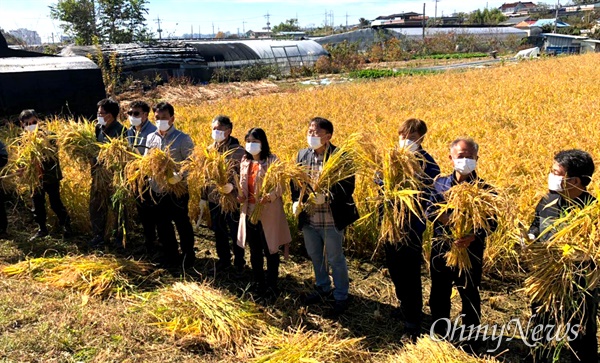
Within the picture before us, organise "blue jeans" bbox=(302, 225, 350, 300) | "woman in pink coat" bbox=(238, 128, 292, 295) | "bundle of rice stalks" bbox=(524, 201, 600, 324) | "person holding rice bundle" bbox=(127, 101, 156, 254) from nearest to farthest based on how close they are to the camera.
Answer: "bundle of rice stalks" bbox=(524, 201, 600, 324)
"blue jeans" bbox=(302, 225, 350, 300)
"woman in pink coat" bbox=(238, 128, 292, 295)
"person holding rice bundle" bbox=(127, 101, 156, 254)

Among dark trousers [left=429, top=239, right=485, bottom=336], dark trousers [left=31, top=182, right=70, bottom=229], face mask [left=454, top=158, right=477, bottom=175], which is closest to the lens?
face mask [left=454, top=158, right=477, bottom=175]

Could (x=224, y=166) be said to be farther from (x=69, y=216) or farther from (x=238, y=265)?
(x=69, y=216)

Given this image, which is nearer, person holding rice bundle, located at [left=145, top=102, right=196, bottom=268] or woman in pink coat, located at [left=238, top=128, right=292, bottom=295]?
woman in pink coat, located at [left=238, top=128, right=292, bottom=295]

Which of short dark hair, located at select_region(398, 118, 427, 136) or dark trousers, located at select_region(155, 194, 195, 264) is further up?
short dark hair, located at select_region(398, 118, 427, 136)

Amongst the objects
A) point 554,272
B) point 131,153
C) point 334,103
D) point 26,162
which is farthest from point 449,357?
point 334,103

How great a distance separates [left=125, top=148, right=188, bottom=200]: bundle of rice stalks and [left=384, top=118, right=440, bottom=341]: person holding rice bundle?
210cm

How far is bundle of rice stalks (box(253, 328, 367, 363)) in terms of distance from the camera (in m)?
3.01

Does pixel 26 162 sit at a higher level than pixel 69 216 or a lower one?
higher

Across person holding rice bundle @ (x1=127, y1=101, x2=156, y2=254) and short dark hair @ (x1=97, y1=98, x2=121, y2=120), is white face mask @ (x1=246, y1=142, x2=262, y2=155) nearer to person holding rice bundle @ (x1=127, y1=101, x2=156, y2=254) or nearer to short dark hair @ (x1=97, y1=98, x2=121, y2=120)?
person holding rice bundle @ (x1=127, y1=101, x2=156, y2=254)

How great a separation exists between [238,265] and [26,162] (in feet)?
9.01

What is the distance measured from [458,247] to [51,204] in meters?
4.77

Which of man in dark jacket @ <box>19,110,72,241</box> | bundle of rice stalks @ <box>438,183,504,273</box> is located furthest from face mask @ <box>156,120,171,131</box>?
bundle of rice stalks @ <box>438,183,504,273</box>

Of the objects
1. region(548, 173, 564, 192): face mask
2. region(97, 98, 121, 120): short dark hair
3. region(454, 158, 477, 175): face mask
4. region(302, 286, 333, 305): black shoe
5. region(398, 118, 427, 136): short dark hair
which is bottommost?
region(302, 286, 333, 305): black shoe

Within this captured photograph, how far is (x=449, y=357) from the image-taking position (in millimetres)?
2607
